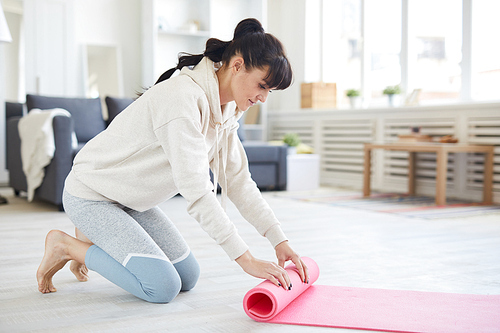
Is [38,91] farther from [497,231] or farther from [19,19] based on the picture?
[497,231]

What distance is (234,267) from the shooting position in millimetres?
2094

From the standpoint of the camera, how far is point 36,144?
3.63 m

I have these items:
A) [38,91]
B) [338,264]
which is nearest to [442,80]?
[338,264]

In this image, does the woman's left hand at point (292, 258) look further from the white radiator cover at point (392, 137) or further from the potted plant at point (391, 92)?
the potted plant at point (391, 92)

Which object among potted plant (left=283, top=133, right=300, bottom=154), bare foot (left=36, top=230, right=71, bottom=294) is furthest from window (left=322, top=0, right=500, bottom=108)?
bare foot (left=36, top=230, right=71, bottom=294)

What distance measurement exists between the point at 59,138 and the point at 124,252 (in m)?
→ 2.19

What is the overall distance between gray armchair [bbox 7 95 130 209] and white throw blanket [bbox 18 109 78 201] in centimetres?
4

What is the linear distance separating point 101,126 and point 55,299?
3018 millimetres

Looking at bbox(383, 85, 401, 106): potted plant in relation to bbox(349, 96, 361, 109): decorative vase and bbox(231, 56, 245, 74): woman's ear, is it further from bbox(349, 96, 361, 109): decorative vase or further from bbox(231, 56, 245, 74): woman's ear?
bbox(231, 56, 245, 74): woman's ear

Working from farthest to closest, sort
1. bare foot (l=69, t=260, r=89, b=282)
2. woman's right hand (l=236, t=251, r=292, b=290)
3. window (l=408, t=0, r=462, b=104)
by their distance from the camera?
window (l=408, t=0, r=462, b=104) < bare foot (l=69, t=260, r=89, b=282) < woman's right hand (l=236, t=251, r=292, b=290)

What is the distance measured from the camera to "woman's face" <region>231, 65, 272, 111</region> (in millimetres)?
1445

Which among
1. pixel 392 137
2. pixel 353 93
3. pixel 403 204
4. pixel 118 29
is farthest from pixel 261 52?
pixel 118 29

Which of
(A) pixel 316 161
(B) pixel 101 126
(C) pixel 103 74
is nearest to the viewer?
(B) pixel 101 126

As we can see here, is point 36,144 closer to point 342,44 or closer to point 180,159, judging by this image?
point 180,159
